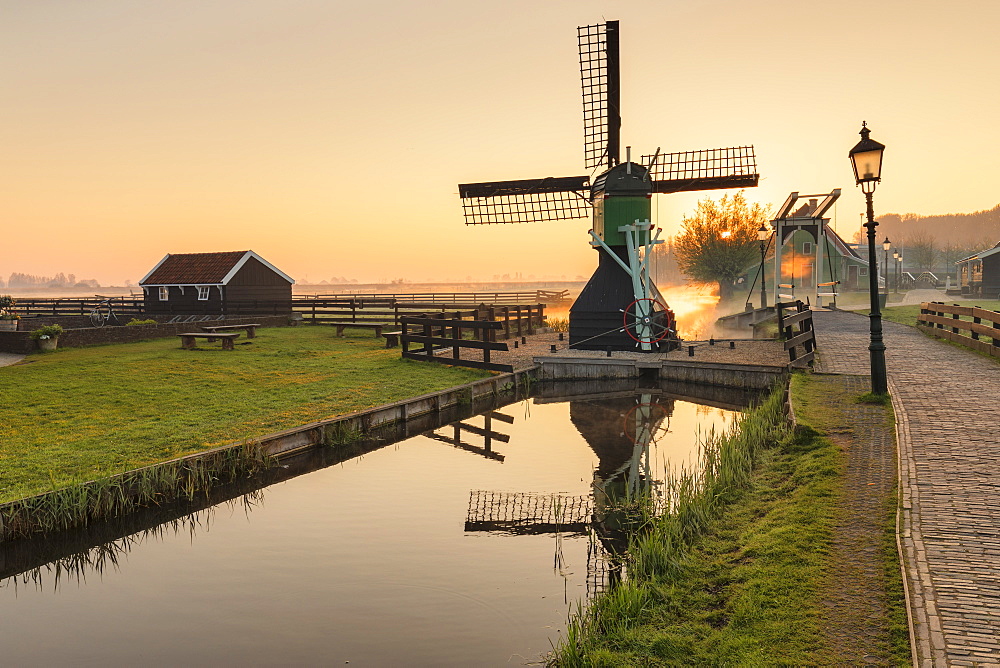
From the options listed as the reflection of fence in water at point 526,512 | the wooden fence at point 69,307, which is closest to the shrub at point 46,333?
the wooden fence at point 69,307

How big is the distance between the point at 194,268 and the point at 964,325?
139ft

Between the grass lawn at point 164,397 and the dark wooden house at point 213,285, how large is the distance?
1486 centimetres

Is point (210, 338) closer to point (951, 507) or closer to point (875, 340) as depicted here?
point (875, 340)

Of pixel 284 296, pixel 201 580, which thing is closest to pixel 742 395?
pixel 201 580

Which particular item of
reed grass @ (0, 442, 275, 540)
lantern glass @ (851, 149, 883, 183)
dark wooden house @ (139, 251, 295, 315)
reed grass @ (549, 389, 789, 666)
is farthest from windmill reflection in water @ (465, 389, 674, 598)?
dark wooden house @ (139, 251, 295, 315)

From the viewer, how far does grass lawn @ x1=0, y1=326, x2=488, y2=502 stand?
11.0 m

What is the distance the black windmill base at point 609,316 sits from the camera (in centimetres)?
2295

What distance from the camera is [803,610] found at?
539 cm

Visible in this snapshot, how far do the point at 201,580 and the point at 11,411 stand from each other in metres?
9.85

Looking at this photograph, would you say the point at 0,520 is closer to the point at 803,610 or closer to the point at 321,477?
the point at 321,477

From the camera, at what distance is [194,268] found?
44.8 metres

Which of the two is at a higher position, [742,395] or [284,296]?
[284,296]

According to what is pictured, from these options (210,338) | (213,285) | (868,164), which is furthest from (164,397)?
(213,285)

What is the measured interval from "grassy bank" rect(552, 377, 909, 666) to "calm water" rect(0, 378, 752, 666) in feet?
2.83
